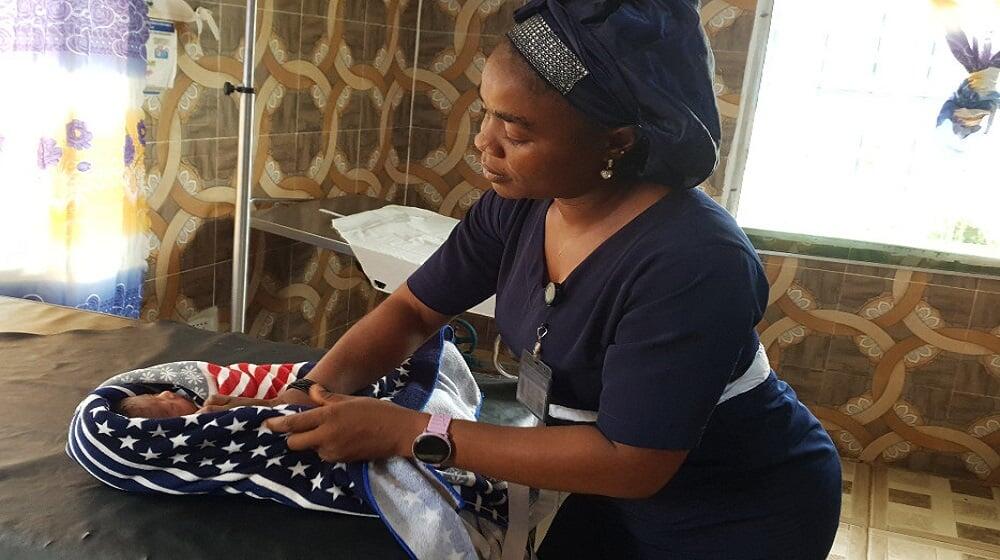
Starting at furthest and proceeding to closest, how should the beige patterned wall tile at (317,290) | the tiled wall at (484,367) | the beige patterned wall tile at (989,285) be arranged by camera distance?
the beige patterned wall tile at (317,290) → the beige patterned wall tile at (989,285) → the tiled wall at (484,367)

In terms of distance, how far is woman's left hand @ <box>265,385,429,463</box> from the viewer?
100 cm

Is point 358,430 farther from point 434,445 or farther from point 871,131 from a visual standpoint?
point 871,131

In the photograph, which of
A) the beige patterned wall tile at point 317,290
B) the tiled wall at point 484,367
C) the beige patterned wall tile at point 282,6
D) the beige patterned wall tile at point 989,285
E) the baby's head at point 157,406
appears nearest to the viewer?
the baby's head at point 157,406

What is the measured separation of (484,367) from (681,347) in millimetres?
2649

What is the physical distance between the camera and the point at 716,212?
989 millimetres

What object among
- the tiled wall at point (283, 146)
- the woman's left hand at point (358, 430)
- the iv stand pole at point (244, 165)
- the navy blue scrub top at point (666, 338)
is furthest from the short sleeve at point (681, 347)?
the tiled wall at point (283, 146)

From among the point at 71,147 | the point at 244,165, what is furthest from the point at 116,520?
the point at 244,165

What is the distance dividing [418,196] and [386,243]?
1.14 metres

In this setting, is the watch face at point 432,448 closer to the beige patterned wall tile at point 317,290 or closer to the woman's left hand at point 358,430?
the woman's left hand at point 358,430

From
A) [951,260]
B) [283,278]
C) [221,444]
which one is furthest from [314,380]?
[951,260]

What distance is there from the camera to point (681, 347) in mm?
904

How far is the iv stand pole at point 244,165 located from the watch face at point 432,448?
140 cm

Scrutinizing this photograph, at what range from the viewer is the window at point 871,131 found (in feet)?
9.73

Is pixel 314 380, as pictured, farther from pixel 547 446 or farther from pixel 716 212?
pixel 716 212
